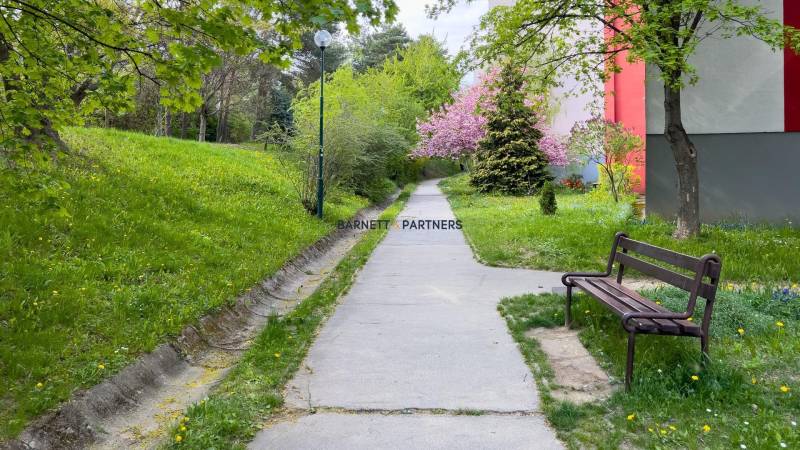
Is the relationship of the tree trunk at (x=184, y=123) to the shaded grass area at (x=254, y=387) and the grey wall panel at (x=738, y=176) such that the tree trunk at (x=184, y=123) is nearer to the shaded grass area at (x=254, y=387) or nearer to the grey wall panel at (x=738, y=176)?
the grey wall panel at (x=738, y=176)

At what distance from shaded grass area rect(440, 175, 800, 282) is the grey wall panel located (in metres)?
0.63


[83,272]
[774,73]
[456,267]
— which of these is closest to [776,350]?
[456,267]

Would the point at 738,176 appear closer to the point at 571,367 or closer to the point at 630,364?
the point at 571,367

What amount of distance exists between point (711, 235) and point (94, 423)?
10.4m

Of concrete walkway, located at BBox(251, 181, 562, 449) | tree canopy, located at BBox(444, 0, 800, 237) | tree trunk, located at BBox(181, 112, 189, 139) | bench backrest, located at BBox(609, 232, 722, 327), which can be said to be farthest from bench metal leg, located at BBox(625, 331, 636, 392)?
tree trunk, located at BBox(181, 112, 189, 139)

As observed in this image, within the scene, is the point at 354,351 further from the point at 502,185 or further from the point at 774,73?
the point at 502,185

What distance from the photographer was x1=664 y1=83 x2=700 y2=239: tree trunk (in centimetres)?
1059

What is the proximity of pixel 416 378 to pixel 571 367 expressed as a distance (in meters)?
1.30

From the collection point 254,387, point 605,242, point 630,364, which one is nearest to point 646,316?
point 630,364

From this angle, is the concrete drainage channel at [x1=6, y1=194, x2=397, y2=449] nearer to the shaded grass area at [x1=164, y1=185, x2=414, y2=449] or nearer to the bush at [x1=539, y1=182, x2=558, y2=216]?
the shaded grass area at [x1=164, y1=185, x2=414, y2=449]

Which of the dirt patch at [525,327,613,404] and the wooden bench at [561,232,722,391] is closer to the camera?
the wooden bench at [561,232,722,391]

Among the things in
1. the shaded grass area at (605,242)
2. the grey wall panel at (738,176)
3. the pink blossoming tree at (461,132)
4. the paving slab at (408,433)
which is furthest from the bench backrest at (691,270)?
the pink blossoming tree at (461,132)

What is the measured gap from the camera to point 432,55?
5031 cm

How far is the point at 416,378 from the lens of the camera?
4.45 m
